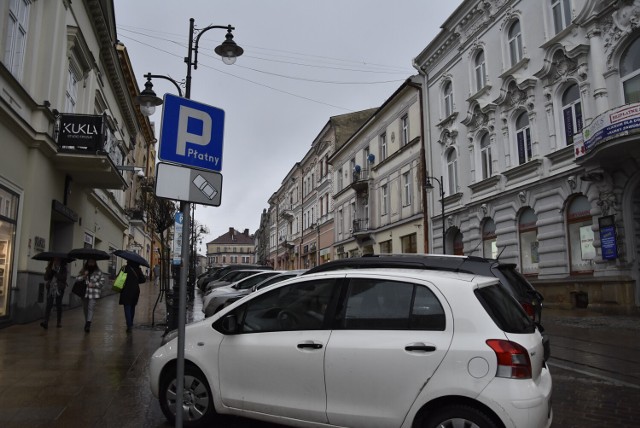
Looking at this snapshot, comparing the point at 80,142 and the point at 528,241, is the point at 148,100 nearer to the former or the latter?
the point at 80,142

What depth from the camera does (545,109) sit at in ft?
61.0

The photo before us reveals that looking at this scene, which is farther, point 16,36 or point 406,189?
point 406,189

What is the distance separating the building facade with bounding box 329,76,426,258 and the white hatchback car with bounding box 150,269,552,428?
2356cm

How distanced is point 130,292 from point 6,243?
321 cm

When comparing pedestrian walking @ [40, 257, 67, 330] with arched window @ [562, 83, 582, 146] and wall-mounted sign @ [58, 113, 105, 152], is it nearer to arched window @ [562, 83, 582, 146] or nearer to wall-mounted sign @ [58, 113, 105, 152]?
wall-mounted sign @ [58, 113, 105, 152]

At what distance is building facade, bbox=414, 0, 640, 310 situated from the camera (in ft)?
50.0

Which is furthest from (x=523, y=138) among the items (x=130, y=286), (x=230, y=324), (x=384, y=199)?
(x=230, y=324)

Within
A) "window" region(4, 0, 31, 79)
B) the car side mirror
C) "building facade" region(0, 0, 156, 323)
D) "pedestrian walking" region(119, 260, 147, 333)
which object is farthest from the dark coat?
the car side mirror

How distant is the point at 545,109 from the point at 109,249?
21992mm

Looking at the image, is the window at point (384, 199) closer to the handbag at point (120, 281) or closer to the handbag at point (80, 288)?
the handbag at point (120, 281)

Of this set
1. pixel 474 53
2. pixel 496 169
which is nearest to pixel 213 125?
pixel 496 169

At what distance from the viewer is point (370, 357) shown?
12.9 ft

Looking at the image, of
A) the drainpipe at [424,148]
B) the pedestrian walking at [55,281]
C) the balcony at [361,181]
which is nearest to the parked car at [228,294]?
the pedestrian walking at [55,281]

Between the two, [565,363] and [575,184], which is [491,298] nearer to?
[565,363]
